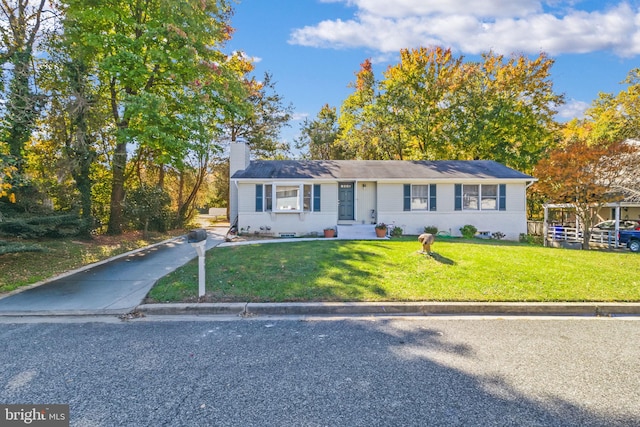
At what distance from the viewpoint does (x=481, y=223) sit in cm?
1469

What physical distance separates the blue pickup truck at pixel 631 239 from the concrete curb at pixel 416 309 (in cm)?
1343

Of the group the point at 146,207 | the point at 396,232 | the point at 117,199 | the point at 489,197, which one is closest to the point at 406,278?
the point at 396,232

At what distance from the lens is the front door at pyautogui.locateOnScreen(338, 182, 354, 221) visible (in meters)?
15.0

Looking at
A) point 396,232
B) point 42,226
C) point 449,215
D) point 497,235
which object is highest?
point 449,215

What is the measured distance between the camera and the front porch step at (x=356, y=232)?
1345 cm

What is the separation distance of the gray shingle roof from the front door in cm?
59

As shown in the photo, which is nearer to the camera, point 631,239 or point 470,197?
point 631,239

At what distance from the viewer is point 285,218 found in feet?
47.0

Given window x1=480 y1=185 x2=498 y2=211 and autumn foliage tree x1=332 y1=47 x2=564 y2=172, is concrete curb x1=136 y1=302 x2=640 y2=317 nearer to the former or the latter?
window x1=480 y1=185 x2=498 y2=211

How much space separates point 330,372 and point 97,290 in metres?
5.45

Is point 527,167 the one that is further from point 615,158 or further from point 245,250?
point 245,250

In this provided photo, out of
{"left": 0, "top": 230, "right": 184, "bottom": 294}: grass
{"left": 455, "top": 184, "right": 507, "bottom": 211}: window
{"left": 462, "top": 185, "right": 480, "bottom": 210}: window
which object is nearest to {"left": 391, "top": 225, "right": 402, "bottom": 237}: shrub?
{"left": 455, "top": 184, "right": 507, "bottom": 211}: window

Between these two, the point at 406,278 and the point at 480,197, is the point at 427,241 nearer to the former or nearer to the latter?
the point at 406,278

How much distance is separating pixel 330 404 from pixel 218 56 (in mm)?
16435
